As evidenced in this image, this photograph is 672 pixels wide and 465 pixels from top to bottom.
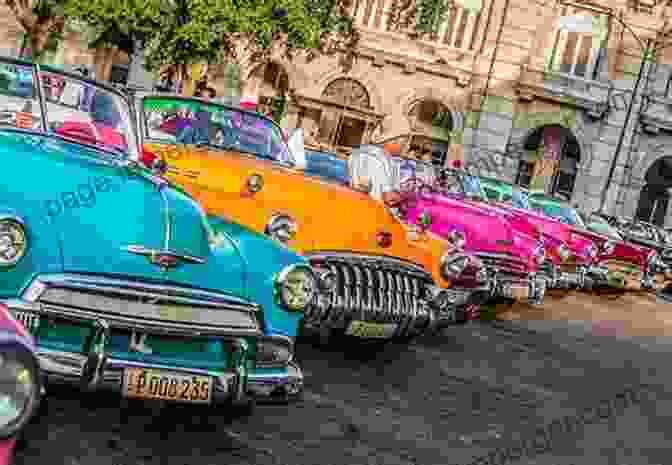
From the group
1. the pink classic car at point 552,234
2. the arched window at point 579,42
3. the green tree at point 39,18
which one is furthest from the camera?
the arched window at point 579,42

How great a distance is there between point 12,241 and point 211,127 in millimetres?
4262

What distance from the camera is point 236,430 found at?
5832mm

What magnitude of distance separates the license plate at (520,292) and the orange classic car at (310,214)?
3119 mm

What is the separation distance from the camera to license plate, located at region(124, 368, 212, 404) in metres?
4.55

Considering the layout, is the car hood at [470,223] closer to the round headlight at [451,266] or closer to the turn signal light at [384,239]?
the round headlight at [451,266]

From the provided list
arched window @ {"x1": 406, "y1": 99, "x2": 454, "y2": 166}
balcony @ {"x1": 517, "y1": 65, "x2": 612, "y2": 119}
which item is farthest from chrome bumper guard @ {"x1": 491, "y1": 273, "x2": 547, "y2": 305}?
arched window @ {"x1": 406, "y1": 99, "x2": 454, "y2": 166}

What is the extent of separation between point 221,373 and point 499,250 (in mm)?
7377

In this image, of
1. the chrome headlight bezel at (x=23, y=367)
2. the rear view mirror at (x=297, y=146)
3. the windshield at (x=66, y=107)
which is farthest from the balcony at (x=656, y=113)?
the chrome headlight bezel at (x=23, y=367)

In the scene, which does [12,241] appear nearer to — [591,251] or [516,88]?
[591,251]

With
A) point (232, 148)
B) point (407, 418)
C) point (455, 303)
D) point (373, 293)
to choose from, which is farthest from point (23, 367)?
point (455, 303)

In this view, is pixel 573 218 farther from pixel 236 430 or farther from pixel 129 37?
pixel 236 430

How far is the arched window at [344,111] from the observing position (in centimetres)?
3528

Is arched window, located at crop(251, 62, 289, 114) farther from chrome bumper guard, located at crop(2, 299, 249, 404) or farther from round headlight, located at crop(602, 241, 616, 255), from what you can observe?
chrome bumper guard, located at crop(2, 299, 249, 404)

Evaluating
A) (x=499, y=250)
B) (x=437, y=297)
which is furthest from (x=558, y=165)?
(x=437, y=297)
